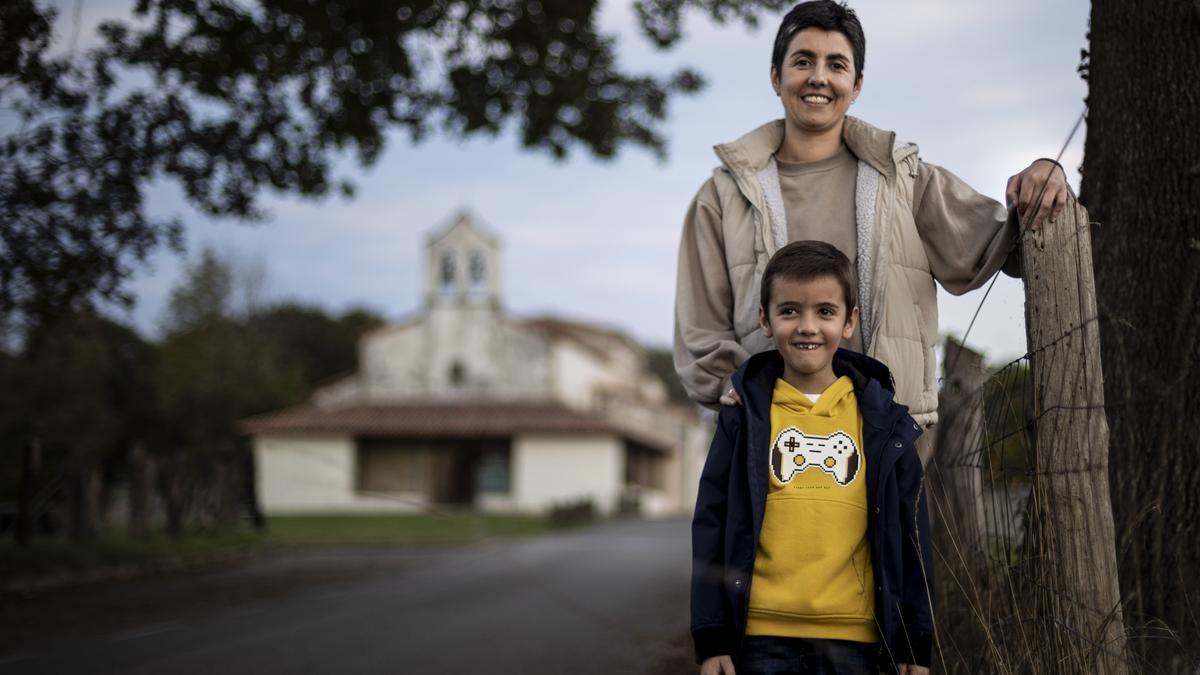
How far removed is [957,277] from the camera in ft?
11.6

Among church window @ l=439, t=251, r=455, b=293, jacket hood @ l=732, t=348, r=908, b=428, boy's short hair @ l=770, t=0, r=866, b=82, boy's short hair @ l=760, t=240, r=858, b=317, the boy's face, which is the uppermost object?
church window @ l=439, t=251, r=455, b=293

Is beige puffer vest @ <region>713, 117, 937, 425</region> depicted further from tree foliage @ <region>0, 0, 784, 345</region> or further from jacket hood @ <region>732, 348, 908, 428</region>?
tree foliage @ <region>0, 0, 784, 345</region>

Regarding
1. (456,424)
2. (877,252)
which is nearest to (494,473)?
(456,424)

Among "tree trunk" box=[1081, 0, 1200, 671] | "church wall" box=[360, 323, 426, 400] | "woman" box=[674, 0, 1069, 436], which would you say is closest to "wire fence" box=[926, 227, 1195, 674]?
"woman" box=[674, 0, 1069, 436]

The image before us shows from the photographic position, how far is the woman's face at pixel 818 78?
3430mm

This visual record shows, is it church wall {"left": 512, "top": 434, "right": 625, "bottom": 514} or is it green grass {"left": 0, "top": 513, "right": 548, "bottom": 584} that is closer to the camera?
green grass {"left": 0, "top": 513, "right": 548, "bottom": 584}

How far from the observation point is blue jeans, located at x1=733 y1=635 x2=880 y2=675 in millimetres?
2951

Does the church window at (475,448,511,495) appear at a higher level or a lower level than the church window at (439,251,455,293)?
lower

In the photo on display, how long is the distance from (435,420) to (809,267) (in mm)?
44189

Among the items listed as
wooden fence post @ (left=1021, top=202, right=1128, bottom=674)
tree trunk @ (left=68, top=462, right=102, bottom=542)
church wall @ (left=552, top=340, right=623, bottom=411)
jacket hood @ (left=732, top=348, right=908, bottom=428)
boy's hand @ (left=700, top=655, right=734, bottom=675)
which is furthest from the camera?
church wall @ (left=552, top=340, right=623, bottom=411)

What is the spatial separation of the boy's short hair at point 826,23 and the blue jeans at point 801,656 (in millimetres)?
1588

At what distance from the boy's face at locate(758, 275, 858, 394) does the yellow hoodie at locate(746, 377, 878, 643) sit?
19 cm

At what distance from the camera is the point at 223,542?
2062cm

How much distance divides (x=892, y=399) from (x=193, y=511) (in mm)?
20191
